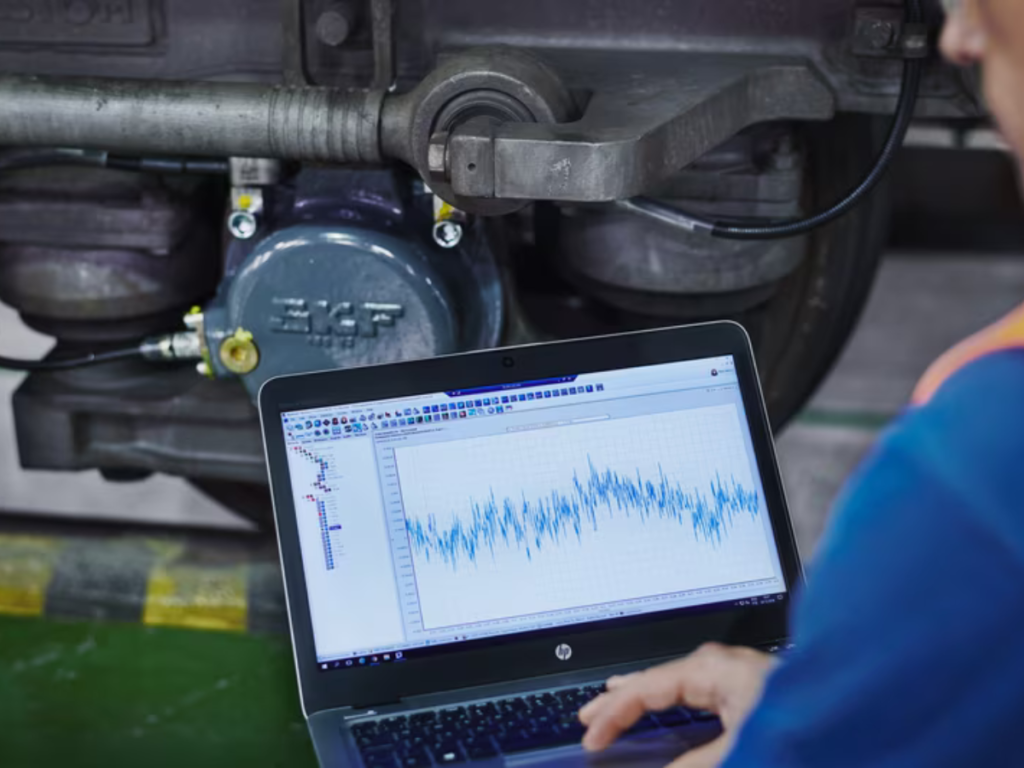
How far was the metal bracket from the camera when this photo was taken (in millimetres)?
1117

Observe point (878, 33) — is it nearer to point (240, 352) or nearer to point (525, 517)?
point (525, 517)

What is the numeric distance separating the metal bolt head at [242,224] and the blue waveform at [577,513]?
0.41 meters

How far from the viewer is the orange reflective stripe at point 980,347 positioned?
581mm

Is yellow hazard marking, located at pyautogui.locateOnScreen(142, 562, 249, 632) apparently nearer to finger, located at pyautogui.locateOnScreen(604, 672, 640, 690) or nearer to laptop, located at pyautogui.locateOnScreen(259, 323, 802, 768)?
laptop, located at pyautogui.locateOnScreen(259, 323, 802, 768)

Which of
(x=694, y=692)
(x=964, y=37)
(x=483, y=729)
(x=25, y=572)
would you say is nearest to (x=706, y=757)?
(x=694, y=692)

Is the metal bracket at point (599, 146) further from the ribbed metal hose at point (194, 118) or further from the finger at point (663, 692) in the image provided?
the finger at point (663, 692)

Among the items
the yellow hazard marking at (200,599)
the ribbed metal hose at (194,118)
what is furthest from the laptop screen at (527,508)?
the yellow hazard marking at (200,599)

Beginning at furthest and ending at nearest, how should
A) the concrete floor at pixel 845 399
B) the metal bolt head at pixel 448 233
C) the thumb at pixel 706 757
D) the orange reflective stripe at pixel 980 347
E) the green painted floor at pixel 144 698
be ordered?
the concrete floor at pixel 845 399, the green painted floor at pixel 144 698, the metal bolt head at pixel 448 233, the thumb at pixel 706 757, the orange reflective stripe at pixel 980 347

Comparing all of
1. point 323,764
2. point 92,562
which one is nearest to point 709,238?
point 323,764

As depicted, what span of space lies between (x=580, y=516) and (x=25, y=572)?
1.08 metres

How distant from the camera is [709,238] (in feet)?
4.59

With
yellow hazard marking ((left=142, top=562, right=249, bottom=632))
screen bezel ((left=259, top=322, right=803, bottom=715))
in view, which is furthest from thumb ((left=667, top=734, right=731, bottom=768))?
yellow hazard marking ((left=142, top=562, right=249, bottom=632))

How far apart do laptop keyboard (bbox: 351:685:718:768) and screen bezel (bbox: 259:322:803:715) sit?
1.5 inches

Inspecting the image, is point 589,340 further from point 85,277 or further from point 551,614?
point 85,277
